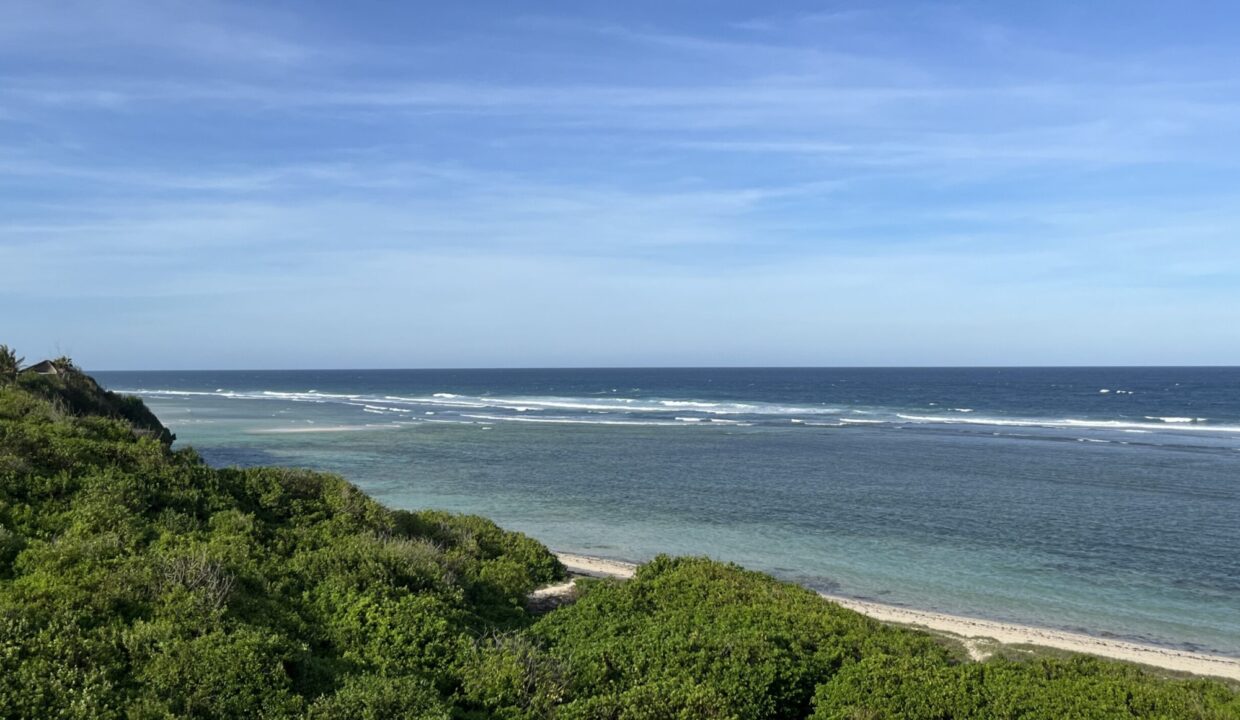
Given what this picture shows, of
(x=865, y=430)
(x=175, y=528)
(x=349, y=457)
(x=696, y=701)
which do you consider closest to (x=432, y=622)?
(x=696, y=701)

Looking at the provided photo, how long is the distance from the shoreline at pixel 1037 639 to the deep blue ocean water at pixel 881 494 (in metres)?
0.97

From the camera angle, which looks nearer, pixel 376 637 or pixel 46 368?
pixel 376 637

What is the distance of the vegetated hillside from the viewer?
27.0 ft

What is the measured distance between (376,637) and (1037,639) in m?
14.0

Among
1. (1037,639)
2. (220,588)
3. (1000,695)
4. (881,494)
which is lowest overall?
(1037,639)

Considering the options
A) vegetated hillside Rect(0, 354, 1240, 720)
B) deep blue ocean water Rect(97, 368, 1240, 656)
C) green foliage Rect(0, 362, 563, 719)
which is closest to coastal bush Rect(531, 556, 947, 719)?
vegetated hillside Rect(0, 354, 1240, 720)

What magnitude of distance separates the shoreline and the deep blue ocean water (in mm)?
968

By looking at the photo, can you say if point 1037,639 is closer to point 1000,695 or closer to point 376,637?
point 1000,695

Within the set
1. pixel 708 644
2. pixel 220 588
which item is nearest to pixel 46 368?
pixel 220 588

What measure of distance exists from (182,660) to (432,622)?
325 cm

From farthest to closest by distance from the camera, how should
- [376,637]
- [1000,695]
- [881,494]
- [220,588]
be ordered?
1. [881,494]
2. [376,637]
3. [220,588]
4. [1000,695]

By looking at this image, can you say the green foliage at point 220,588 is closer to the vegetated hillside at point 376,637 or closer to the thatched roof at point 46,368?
the vegetated hillside at point 376,637

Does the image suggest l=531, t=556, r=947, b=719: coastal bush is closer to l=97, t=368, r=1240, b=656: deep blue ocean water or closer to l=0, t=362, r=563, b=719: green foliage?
l=0, t=362, r=563, b=719: green foliage

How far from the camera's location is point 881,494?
1390 inches
